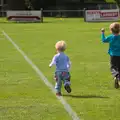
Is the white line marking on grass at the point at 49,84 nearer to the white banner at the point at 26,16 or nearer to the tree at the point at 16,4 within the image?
the white banner at the point at 26,16

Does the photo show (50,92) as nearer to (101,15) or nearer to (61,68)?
(61,68)

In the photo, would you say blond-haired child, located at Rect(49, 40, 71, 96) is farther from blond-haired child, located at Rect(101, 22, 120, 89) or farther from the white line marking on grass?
blond-haired child, located at Rect(101, 22, 120, 89)

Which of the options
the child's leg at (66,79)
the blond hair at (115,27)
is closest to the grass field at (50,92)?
the child's leg at (66,79)

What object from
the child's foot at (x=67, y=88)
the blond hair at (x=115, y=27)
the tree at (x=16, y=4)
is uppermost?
the blond hair at (x=115, y=27)

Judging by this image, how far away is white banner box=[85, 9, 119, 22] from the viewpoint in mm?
49000

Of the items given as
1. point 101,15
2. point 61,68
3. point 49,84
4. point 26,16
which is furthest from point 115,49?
point 26,16

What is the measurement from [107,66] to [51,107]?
21.5ft

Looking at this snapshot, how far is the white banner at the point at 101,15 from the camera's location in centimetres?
4900

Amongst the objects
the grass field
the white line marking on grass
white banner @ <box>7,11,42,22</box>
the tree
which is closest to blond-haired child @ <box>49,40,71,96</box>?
the grass field

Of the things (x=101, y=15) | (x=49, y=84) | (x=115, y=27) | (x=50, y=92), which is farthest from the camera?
(x=101, y=15)

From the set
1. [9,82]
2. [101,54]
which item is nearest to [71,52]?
[101,54]

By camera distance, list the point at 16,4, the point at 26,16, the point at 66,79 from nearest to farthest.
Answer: the point at 66,79, the point at 26,16, the point at 16,4

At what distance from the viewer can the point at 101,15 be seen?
49.0m

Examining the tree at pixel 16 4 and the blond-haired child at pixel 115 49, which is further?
the tree at pixel 16 4
